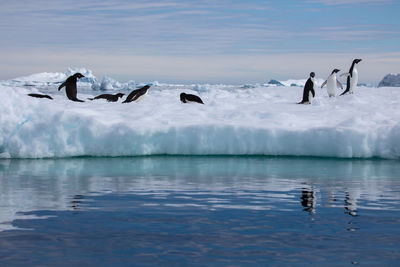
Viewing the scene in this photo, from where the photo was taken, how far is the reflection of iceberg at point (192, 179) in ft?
19.2

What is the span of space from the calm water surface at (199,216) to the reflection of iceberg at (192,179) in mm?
13

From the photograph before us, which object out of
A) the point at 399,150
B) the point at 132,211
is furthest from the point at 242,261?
the point at 399,150

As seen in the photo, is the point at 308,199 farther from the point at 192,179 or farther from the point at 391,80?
the point at 391,80

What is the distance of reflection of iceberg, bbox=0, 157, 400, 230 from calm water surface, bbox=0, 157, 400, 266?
0.5 inches

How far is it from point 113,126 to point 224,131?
6.39 feet

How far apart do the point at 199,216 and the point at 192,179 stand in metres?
2.47

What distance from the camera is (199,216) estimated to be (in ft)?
16.4

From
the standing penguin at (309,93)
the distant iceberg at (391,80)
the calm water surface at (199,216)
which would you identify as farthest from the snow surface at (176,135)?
the distant iceberg at (391,80)

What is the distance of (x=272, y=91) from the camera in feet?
62.1

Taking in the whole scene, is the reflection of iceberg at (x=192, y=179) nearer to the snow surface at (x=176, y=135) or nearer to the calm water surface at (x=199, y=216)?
the calm water surface at (x=199, y=216)

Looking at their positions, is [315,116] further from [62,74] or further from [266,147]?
[62,74]

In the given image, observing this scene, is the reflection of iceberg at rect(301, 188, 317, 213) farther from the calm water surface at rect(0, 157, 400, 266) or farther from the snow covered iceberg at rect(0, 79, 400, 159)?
the snow covered iceberg at rect(0, 79, 400, 159)

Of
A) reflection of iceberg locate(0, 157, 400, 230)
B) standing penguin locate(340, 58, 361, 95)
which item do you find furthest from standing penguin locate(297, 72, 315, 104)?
reflection of iceberg locate(0, 157, 400, 230)

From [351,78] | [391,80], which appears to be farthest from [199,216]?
[391,80]
